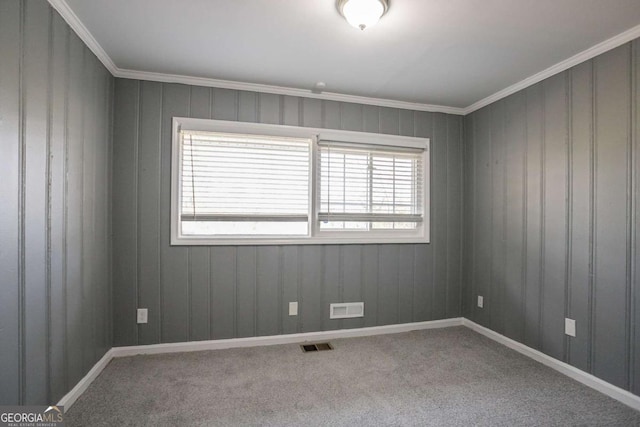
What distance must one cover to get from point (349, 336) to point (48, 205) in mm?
2629

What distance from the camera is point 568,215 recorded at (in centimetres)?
239

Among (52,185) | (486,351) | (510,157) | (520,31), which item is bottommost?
(486,351)

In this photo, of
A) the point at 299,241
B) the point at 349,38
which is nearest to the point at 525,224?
the point at 299,241

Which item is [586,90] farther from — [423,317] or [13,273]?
[13,273]

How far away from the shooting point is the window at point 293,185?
2773mm

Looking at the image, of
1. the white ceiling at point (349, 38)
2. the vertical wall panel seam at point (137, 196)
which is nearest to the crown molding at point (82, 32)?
the white ceiling at point (349, 38)

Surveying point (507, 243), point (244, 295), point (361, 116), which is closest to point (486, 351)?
point (507, 243)

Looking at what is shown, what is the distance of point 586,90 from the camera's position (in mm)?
2281

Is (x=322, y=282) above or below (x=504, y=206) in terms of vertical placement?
below

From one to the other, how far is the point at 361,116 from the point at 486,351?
2537 millimetres

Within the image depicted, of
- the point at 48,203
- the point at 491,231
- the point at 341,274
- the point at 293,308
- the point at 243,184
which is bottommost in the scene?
the point at 293,308

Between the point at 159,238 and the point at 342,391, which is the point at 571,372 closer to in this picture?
the point at 342,391

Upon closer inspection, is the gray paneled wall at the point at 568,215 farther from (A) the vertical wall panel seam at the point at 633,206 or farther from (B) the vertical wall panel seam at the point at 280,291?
(B) the vertical wall panel seam at the point at 280,291

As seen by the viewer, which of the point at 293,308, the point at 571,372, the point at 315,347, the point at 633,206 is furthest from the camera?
the point at 293,308
